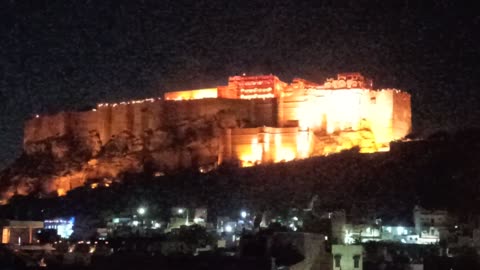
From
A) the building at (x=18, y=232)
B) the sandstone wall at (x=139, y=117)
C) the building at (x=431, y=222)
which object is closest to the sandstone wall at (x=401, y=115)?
the sandstone wall at (x=139, y=117)

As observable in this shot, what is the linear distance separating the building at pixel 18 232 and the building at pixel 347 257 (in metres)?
12.6

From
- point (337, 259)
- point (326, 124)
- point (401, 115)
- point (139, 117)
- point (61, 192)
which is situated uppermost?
point (139, 117)

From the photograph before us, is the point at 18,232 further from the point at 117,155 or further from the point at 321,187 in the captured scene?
the point at 117,155

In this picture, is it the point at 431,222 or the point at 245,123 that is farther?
the point at 245,123

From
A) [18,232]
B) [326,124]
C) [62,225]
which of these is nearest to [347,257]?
[18,232]

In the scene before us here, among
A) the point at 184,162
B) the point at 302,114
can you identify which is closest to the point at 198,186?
the point at 184,162

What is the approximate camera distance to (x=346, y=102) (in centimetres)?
4628

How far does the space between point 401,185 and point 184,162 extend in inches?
579

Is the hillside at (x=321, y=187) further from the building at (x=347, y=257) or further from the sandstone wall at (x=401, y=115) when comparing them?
the building at (x=347, y=257)

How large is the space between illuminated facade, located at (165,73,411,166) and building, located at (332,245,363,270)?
27.9 metres

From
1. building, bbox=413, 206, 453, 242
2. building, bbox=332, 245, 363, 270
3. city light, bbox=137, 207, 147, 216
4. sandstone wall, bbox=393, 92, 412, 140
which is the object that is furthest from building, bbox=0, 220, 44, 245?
sandstone wall, bbox=393, 92, 412, 140

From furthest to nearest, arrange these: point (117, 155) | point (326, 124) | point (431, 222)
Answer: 1. point (117, 155)
2. point (326, 124)
3. point (431, 222)

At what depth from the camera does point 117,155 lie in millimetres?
49719

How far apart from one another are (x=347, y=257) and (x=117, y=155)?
34.8 m
